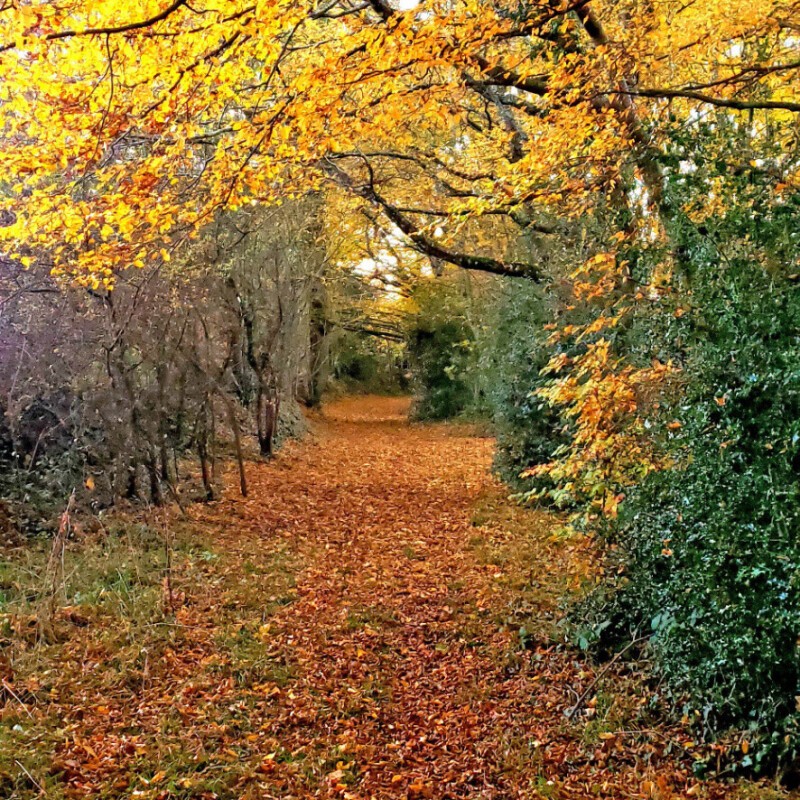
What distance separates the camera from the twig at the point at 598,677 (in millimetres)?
4465

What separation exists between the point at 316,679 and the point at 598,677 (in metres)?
2.09

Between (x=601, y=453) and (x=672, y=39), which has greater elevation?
(x=672, y=39)

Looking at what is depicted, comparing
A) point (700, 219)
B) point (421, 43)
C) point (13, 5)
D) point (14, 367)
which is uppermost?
point (421, 43)

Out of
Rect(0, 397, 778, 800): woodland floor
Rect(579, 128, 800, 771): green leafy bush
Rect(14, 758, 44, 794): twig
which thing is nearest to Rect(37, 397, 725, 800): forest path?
Rect(0, 397, 778, 800): woodland floor

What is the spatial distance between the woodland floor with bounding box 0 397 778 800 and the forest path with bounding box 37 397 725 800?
0.05 ft

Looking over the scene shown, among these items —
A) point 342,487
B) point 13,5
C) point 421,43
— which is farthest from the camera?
point 342,487

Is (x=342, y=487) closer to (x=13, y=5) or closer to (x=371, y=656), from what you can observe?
(x=371, y=656)

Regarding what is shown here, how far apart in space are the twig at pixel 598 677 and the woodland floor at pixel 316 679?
4 cm

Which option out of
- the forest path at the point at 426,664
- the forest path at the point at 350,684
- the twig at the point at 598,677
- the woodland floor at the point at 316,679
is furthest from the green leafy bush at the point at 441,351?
the twig at the point at 598,677

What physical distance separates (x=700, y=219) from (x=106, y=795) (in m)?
4.79

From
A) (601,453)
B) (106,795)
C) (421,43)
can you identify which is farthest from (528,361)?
(106,795)

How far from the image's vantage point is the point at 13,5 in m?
3.35

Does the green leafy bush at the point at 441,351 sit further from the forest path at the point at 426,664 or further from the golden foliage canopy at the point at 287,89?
the golden foliage canopy at the point at 287,89

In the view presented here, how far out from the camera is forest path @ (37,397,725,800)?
12.6ft
